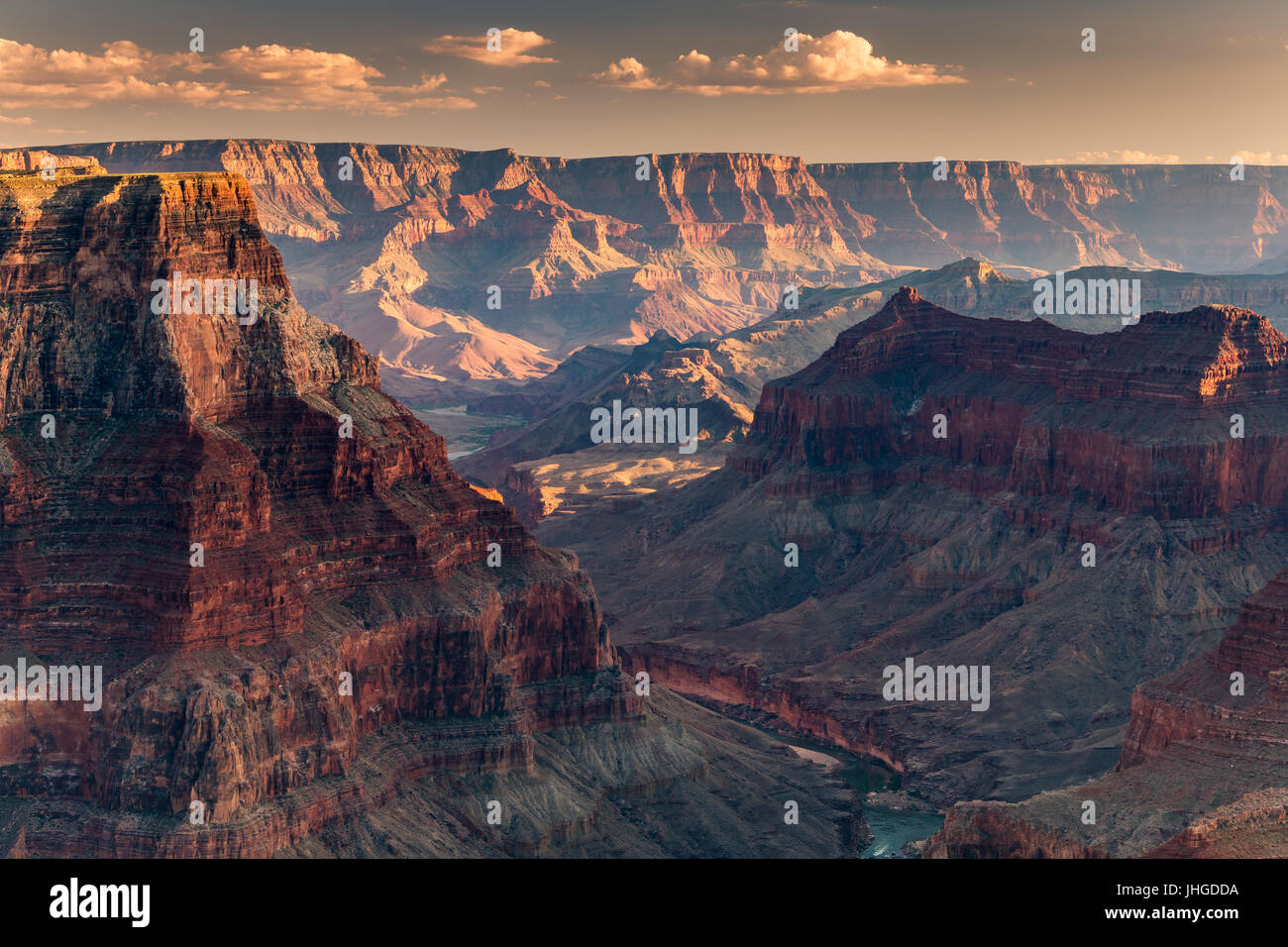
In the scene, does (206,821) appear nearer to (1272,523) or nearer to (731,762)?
Answer: (731,762)

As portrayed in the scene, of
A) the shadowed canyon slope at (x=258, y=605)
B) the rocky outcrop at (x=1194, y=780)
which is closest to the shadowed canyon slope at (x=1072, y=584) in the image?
the shadowed canyon slope at (x=258, y=605)

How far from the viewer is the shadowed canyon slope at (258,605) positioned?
103750 mm

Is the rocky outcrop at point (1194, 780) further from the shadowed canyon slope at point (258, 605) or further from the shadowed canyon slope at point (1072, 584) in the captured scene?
the shadowed canyon slope at point (1072, 584)

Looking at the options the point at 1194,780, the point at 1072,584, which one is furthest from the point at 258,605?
the point at 1072,584

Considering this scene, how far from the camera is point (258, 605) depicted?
108250 mm

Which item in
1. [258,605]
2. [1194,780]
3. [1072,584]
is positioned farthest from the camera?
[1072,584]

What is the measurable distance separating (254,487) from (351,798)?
18.9 m

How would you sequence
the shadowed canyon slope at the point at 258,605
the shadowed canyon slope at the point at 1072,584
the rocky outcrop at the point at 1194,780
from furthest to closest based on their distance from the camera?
1. the shadowed canyon slope at the point at 1072,584
2. the shadowed canyon slope at the point at 258,605
3. the rocky outcrop at the point at 1194,780

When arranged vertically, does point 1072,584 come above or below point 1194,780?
below

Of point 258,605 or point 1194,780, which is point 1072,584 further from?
point 258,605

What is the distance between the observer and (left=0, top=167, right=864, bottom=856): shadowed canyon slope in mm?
103750

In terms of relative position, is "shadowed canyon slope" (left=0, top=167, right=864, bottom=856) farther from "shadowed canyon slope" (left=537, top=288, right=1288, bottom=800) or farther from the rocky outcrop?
"shadowed canyon slope" (left=537, top=288, right=1288, bottom=800)
